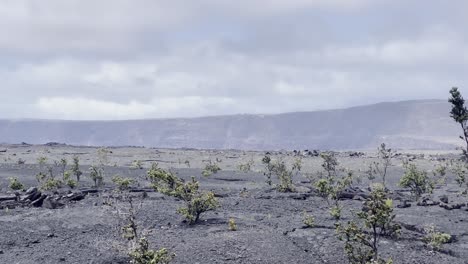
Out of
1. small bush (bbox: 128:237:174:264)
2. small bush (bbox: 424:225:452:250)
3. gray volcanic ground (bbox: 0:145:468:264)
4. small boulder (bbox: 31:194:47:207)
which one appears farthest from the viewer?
small boulder (bbox: 31:194:47:207)

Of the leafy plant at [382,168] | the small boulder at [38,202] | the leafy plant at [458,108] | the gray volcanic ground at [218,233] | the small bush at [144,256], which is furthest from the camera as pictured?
the leafy plant at [382,168]

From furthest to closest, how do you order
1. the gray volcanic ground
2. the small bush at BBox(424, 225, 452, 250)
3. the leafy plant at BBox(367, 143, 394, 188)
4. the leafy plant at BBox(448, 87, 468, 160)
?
the leafy plant at BBox(367, 143, 394, 188), the leafy plant at BBox(448, 87, 468, 160), the small bush at BBox(424, 225, 452, 250), the gray volcanic ground

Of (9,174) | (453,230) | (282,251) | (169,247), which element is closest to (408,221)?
(453,230)

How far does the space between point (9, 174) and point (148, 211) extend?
94.1 ft

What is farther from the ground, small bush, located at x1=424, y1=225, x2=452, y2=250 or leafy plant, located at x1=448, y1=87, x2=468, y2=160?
leafy plant, located at x1=448, y1=87, x2=468, y2=160

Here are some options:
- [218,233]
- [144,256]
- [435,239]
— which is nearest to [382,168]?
[435,239]

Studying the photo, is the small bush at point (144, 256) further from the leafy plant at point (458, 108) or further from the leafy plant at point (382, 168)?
the leafy plant at point (382, 168)

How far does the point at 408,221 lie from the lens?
87.4ft

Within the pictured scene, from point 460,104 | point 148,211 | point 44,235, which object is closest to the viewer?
point 44,235

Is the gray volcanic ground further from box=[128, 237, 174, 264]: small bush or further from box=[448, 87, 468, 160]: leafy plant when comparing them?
box=[448, 87, 468, 160]: leafy plant

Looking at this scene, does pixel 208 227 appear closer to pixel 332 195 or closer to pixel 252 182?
pixel 332 195

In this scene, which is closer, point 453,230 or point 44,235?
point 44,235

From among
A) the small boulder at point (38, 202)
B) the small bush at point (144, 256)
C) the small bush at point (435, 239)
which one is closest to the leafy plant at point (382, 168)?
the small bush at point (435, 239)

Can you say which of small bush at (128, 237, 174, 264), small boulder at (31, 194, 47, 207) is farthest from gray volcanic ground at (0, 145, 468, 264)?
small bush at (128, 237, 174, 264)
